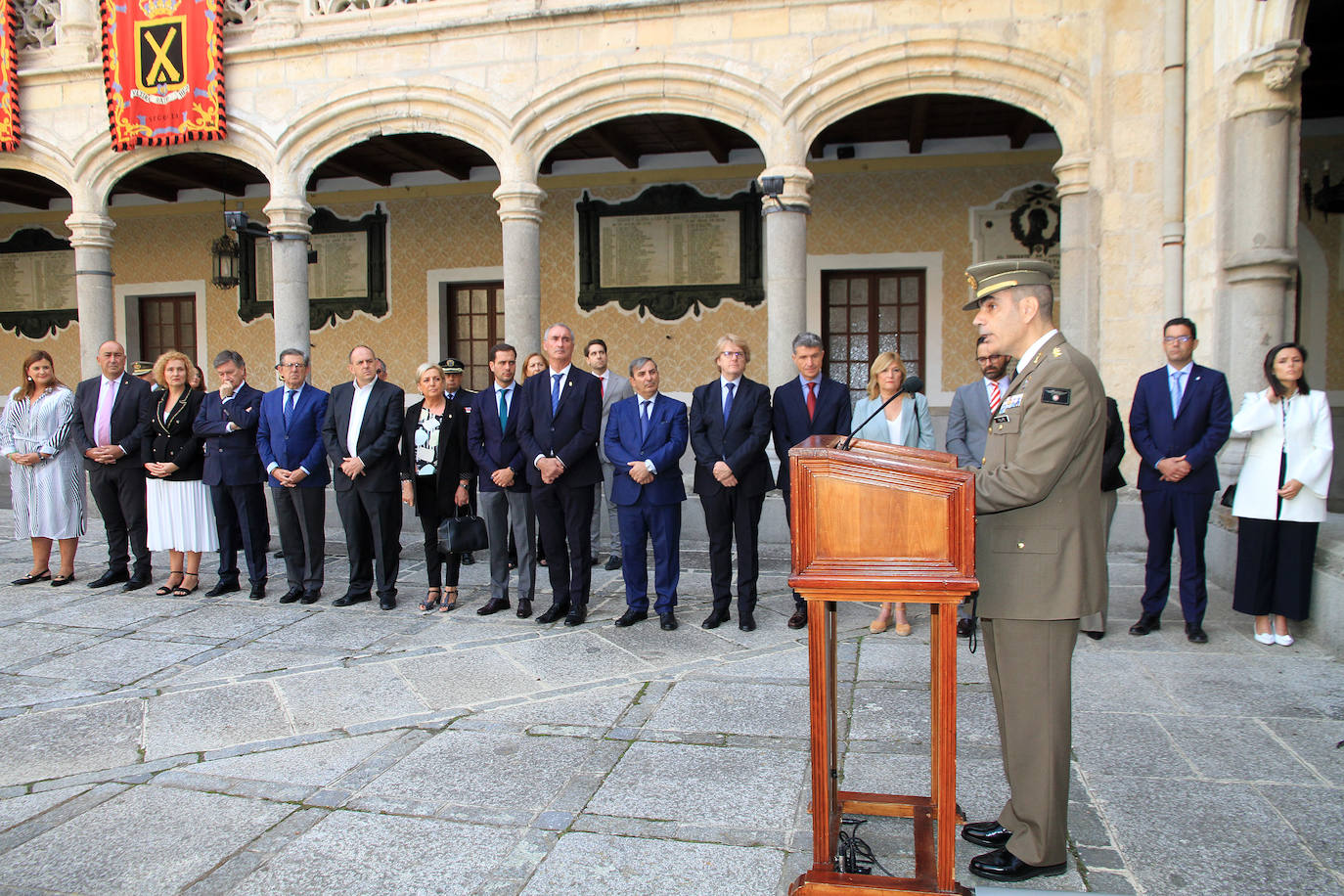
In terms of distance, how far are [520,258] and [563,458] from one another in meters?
3.41

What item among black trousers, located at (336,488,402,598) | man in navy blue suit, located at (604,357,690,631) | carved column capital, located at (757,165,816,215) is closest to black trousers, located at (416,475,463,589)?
black trousers, located at (336,488,402,598)

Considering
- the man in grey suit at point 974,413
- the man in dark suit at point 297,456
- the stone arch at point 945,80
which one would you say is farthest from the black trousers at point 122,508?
the stone arch at point 945,80

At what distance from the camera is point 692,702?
3.96 meters

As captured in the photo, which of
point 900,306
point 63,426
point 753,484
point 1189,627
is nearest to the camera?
point 1189,627

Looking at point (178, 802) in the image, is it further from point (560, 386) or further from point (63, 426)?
point (63, 426)

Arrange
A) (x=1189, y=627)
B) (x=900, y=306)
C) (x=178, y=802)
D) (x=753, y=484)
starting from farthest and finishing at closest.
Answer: (x=900, y=306), (x=753, y=484), (x=1189, y=627), (x=178, y=802)

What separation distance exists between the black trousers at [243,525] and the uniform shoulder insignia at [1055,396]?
16.9 feet

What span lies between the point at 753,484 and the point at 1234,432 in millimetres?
2547

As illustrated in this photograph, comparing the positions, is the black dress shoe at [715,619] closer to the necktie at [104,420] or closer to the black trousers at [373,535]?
the black trousers at [373,535]

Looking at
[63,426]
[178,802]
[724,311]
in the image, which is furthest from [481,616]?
[724,311]

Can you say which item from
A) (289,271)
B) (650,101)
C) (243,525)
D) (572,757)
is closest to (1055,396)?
(572,757)

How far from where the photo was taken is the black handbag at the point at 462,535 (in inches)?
213

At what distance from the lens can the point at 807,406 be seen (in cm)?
538

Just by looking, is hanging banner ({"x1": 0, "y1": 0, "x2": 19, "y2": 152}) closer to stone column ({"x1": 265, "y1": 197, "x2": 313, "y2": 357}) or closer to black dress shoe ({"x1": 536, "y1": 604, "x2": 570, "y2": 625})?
stone column ({"x1": 265, "y1": 197, "x2": 313, "y2": 357})
